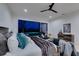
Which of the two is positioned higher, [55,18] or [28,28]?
[55,18]

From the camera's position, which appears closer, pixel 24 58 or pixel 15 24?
pixel 24 58

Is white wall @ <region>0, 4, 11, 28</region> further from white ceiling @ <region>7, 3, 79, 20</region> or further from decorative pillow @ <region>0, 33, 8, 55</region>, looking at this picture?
decorative pillow @ <region>0, 33, 8, 55</region>

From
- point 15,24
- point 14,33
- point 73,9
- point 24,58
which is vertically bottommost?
point 24,58

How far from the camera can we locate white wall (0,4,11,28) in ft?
5.39

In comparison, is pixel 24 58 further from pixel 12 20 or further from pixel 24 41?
pixel 12 20

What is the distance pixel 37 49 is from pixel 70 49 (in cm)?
56

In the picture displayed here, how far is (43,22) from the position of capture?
5.87 ft

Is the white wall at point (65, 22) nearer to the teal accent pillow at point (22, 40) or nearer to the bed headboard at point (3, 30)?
the teal accent pillow at point (22, 40)

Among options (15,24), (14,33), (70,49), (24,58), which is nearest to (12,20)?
(15,24)

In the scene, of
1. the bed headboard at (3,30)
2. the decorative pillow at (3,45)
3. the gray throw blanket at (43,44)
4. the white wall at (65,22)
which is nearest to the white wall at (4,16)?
the bed headboard at (3,30)

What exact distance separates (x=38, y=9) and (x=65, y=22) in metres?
0.52

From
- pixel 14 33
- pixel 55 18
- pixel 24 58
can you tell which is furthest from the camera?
pixel 55 18

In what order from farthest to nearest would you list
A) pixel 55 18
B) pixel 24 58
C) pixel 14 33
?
1. pixel 55 18
2. pixel 14 33
3. pixel 24 58

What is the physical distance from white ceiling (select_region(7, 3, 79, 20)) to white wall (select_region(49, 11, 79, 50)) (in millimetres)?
78
